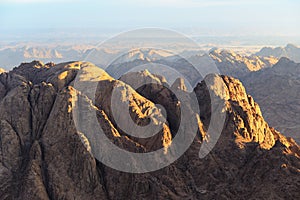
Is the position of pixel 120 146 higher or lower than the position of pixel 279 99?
higher

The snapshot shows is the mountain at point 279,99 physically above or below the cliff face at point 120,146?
below

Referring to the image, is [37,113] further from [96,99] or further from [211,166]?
[211,166]

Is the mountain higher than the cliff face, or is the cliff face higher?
the cliff face

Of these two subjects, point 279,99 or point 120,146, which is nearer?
point 120,146

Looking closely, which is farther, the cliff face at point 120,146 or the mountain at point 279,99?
the mountain at point 279,99

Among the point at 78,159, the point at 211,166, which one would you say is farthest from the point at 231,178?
the point at 78,159
